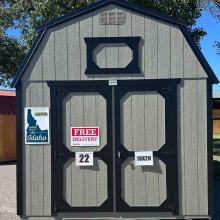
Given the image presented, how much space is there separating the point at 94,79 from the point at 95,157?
3.97 ft

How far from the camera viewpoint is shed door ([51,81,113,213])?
787 cm

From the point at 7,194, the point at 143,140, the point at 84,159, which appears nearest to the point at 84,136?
the point at 84,159

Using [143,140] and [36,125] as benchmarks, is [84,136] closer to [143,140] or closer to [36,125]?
[36,125]

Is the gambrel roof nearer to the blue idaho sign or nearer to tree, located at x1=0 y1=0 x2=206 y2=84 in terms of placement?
the blue idaho sign

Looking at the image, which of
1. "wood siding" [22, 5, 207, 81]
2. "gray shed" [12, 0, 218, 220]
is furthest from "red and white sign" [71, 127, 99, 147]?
"wood siding" [22, 5, 207, 81]

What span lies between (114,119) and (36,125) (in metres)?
1.22

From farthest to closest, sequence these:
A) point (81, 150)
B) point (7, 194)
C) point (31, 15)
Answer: point (31, 15) < point (7, 194) < point (81, 150)

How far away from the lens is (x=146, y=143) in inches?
310

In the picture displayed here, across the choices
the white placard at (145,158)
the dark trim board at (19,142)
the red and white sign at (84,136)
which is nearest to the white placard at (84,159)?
the red and white sign at (84,136)

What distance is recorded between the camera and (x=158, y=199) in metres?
7.88

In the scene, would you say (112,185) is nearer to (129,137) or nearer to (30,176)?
(129,137)

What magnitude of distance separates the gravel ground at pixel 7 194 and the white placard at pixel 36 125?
6.77ft

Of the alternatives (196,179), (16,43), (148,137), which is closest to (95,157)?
(148,137)

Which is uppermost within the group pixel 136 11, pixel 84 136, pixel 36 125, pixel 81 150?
pixel 136 11
